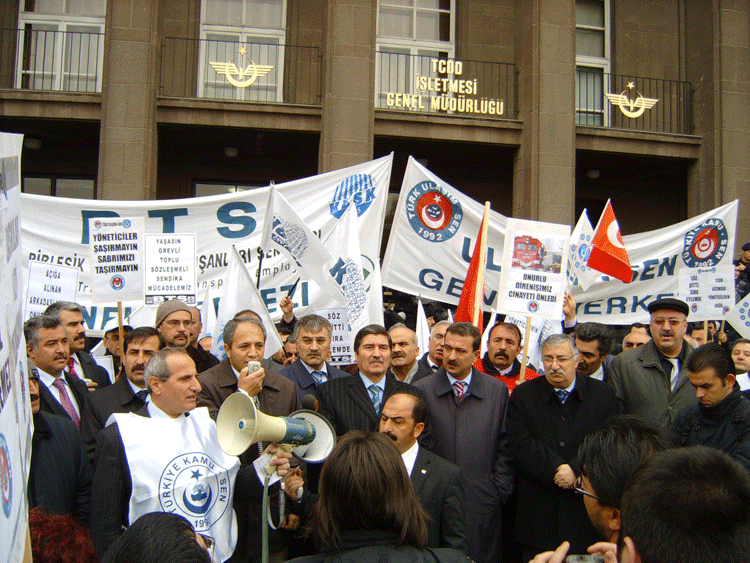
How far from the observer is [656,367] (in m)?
5.80

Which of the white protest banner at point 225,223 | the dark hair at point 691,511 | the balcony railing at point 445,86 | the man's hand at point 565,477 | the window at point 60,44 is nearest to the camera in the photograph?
the dark hair at point 691,511

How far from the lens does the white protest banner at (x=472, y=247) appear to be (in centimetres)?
931

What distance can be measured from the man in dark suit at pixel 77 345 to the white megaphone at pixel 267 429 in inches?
115

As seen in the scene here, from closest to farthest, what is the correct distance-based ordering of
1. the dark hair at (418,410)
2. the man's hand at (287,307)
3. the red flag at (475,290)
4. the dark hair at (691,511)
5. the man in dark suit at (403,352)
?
the dark hair at (691,511), the dark hair at (418,410), the man in dark suit at (403,352), the red flag at (475,290), the man's hand at (287,307)

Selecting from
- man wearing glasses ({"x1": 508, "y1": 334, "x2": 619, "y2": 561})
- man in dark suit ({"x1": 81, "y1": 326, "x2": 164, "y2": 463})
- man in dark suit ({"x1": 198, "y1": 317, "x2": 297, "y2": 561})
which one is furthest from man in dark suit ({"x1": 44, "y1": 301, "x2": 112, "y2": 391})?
man wearing glasses ({"x1": 508, "y1": 334, "x2": 619, "y2": 561})

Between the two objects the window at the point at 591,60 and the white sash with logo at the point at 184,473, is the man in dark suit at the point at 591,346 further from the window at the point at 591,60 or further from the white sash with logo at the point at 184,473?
the window at the point at 591,60

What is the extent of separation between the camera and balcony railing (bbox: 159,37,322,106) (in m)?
14.7

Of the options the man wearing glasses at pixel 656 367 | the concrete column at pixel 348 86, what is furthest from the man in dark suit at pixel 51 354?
the concrete column at pixel 348 86

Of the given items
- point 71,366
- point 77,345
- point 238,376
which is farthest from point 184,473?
point 71,366

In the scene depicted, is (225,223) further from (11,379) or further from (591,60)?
(591,60)

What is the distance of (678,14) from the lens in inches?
648

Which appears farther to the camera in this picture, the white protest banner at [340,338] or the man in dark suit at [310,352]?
the white protest banner at [340,338]

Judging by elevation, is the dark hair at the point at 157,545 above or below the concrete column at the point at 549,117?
below

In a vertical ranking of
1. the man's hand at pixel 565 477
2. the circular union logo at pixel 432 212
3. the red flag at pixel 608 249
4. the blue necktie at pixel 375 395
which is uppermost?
the circular union logo at pixel 432 212
